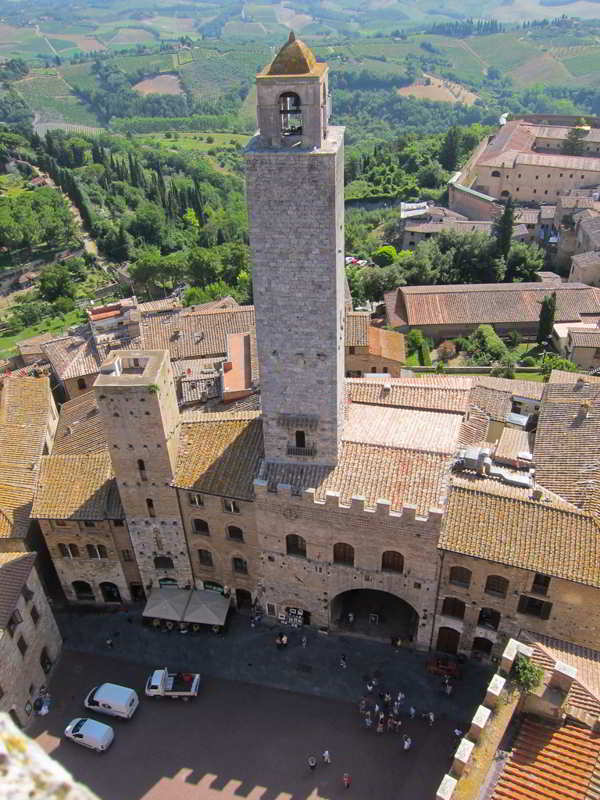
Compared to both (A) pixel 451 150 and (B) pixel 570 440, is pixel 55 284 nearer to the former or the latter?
(A) pixel 451 150

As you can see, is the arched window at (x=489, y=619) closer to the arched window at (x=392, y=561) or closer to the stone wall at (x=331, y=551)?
the stone wall at (x=331, y=551)

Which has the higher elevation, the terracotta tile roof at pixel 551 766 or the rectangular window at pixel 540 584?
the rectangular window at pixel 540 584

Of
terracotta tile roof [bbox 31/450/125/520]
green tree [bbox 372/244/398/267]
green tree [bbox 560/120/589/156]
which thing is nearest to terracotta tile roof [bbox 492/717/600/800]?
terracotta tile roof [bbox 31/450/125/520]

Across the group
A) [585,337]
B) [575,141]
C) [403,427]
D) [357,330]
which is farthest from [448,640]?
[575,141]

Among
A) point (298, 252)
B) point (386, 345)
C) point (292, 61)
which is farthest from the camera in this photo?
point (386, 345)

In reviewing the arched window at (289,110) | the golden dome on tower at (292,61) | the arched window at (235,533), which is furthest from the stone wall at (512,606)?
the golden dome on tower at (292,61)

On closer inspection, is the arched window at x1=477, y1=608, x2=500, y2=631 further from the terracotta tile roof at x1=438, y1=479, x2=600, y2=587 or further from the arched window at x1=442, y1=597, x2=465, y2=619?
the terracotta tile roof at x1=438, y1=479, x2=600, y2=587
